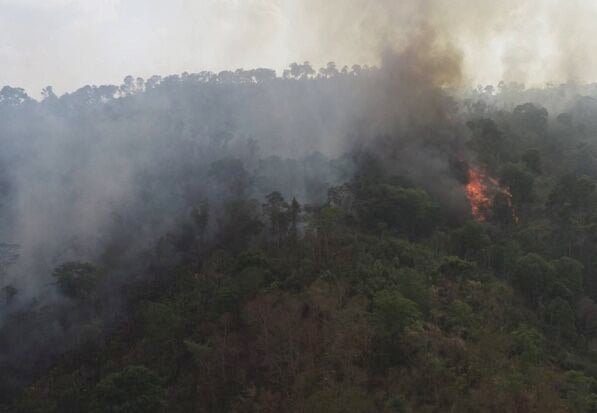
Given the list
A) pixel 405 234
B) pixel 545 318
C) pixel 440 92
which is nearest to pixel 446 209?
pixel 405 234

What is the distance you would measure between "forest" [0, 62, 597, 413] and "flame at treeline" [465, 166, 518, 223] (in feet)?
0.91

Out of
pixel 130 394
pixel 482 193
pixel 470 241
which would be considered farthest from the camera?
pixel 482 193

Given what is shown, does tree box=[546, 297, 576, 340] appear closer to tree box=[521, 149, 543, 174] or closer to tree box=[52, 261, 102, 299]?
tree box=[521, 149, 543, 174]

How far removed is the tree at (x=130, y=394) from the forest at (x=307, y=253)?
13 centimetres

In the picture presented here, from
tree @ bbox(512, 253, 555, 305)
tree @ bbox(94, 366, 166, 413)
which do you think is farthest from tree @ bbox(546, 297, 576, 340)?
tree @ bbox(94, 366, 166, 413)

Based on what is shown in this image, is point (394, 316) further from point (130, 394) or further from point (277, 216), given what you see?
point (277, 216)

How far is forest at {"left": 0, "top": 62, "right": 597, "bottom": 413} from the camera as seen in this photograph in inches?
1369

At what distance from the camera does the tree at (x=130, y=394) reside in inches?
1315

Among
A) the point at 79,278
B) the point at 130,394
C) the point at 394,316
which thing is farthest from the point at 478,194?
the point at 130,394

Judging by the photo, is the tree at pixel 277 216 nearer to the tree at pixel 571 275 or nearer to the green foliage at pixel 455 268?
the green foliage at pixel 455 268

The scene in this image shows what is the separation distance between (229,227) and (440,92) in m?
44.0

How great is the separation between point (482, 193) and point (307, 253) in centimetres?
2879

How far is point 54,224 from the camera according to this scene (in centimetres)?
7562

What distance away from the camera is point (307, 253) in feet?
162
